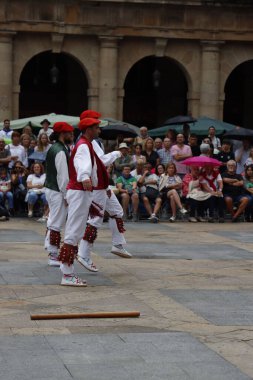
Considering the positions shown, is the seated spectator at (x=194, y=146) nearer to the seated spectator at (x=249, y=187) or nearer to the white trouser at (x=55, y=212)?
the seated spectator at (x=249, y=187)

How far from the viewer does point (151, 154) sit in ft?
75.7

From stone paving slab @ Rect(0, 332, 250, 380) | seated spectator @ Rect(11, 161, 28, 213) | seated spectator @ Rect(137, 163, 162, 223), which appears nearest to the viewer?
stone paving slab @ Rect(0, 332, 250, 380)

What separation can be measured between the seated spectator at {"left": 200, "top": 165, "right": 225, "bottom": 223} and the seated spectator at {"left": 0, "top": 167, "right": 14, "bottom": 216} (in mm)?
3745

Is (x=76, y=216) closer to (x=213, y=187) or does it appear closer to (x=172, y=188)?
(x=172, y=188)

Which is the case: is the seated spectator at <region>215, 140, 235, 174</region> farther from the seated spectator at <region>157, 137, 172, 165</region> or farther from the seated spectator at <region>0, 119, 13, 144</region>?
the seated spectator at <region>0, 119, 13, 144</region>

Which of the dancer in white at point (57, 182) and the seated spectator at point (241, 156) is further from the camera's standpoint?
the seated spectator at point (241, 156)

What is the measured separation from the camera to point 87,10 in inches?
→ 1282

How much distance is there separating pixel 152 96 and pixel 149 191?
16.9 m

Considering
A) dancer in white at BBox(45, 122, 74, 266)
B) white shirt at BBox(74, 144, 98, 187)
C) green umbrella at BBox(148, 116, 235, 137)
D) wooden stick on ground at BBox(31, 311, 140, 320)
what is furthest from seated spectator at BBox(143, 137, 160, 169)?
wooden stick on ground at BBox(31, 311, 140, 320)

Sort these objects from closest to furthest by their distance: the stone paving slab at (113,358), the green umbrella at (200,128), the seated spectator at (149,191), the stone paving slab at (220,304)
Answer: the stone paving slab at (113,358) → the stone paving slab at (220,304) → the seated spectator at (149,191) → the green umbrella at (200,128)

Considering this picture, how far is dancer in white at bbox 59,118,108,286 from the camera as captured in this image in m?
12.2

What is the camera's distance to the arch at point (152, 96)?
38.5m

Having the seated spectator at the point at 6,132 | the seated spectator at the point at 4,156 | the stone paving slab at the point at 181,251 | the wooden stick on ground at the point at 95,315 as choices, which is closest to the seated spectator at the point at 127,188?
the seated spectator at the point at 4,156

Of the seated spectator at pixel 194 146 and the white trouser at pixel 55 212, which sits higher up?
the seated spectator at pixel 194 146
